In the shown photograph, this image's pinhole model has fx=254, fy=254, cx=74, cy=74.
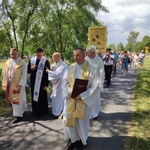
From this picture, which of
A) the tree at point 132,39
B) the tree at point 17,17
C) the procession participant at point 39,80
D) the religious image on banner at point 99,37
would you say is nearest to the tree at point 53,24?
the tree at point 17,17

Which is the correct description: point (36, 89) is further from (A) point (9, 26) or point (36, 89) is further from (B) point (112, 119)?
(A) point (9, 26)

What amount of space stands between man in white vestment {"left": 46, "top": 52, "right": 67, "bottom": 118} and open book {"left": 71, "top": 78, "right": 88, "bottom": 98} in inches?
84.7

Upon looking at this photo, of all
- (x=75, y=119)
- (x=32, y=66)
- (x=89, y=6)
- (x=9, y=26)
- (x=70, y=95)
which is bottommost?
(x=75, y=119)

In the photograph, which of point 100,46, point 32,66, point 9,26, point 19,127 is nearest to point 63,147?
point 19,127

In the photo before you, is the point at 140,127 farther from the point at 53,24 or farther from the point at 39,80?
the point at 53,24

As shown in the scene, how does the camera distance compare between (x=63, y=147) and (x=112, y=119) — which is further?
(x=112, y=119)

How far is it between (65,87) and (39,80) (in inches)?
92.9

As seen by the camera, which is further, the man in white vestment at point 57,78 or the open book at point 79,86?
the man in white vestment at point 57,78

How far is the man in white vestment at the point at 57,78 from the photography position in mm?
7016

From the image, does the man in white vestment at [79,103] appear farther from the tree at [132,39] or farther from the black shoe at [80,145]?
the tree at [132,39]

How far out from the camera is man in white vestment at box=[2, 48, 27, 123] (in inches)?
266

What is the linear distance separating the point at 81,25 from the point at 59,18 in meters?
1.32

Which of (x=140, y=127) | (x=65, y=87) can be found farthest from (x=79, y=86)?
(x=140, y=127)

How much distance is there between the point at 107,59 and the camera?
494 inches
